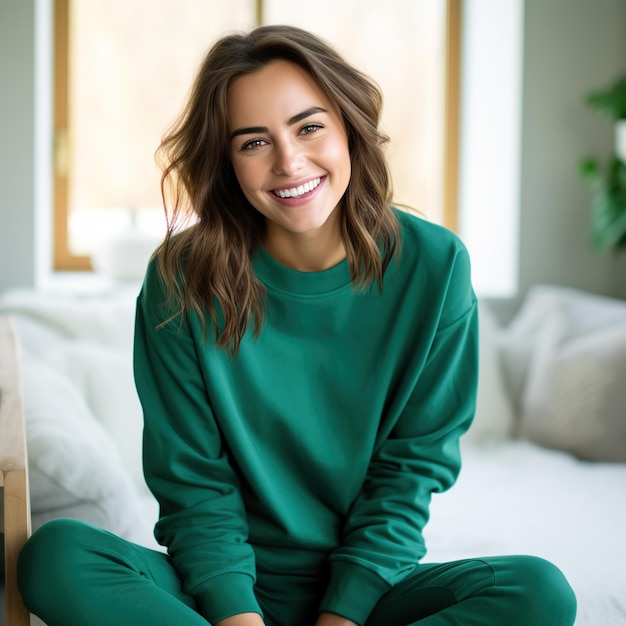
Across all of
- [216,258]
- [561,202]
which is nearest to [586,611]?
[216,258]

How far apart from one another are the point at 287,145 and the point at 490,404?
4.63 feet

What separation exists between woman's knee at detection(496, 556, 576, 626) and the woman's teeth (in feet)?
1.94

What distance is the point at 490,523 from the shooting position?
75.4 inches

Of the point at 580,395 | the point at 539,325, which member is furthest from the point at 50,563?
the point at 539,325

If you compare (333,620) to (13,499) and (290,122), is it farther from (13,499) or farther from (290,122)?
(290,122)

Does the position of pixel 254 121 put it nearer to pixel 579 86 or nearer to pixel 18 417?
pixel 18 417

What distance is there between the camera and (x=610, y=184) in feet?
9.84

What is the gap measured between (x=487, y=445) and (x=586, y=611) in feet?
3.38

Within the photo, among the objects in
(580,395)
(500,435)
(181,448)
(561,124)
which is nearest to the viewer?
(181,448)

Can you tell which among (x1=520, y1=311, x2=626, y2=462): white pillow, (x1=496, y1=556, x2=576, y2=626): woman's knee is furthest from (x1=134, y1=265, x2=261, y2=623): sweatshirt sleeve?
(x1=520, y1=311, x2=626, y2=462): white pillow

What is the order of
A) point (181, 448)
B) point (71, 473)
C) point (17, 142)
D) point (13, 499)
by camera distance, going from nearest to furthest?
point (13, 499)
point (181, 448)
point (71, 473)
point (17, 142)

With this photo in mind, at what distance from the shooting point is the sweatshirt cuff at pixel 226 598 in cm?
126

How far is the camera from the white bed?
1.55m

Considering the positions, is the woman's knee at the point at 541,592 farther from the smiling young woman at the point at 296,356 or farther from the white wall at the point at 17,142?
the white wall at the point at 17,142
